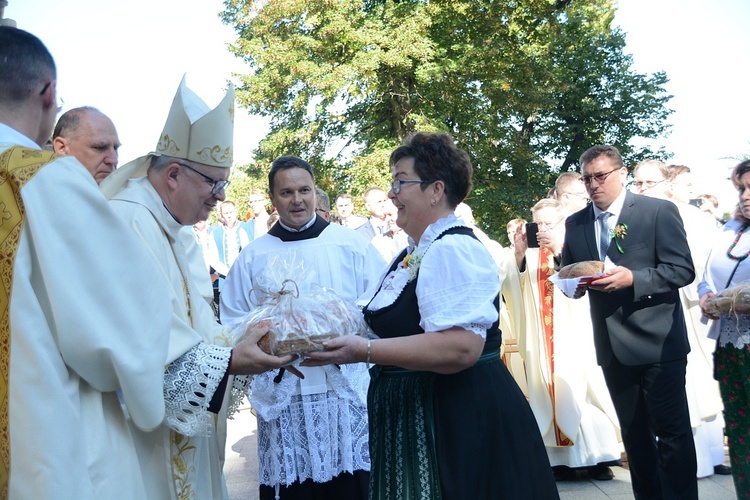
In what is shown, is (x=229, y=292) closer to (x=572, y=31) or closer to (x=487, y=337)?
(x=487, y=337)

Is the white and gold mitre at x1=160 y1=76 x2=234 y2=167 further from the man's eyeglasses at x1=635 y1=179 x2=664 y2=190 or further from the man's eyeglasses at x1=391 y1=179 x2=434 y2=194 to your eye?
the man's eyeglasses at x1=635 y1=179 x2=664 y2=190

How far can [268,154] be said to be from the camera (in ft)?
71.8

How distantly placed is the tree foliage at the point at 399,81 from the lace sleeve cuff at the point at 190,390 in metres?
17.0

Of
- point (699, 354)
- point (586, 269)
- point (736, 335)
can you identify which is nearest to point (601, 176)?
point (586, 269)

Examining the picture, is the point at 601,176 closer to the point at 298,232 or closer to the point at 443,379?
the point at 298,232

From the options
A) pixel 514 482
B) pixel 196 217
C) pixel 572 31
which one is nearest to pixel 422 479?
pixel 514 482

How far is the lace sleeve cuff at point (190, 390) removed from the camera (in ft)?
8.40

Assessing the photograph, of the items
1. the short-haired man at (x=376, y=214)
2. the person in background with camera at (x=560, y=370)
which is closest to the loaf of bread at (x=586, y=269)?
Result: the person in background with camera at (x=560, y=370)

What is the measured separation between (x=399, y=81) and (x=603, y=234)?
55.5 feet

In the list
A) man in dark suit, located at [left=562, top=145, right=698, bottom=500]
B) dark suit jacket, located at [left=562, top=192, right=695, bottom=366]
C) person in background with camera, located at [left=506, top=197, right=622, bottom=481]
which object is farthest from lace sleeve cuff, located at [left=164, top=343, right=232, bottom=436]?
person in background with camera, located at [left=506, top=197, right=622, bottom=481]

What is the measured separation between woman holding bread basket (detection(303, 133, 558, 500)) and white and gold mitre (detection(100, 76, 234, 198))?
931mm

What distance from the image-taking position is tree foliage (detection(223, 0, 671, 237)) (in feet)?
65.8

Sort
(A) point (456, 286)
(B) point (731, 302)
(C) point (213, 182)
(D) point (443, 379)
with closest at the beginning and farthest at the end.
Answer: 1. (A) point (456, 286)
2. (D) point (443, 379)
3. (C) point (213, 182)
4. (B) point (731, 302)

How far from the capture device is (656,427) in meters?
4.79
